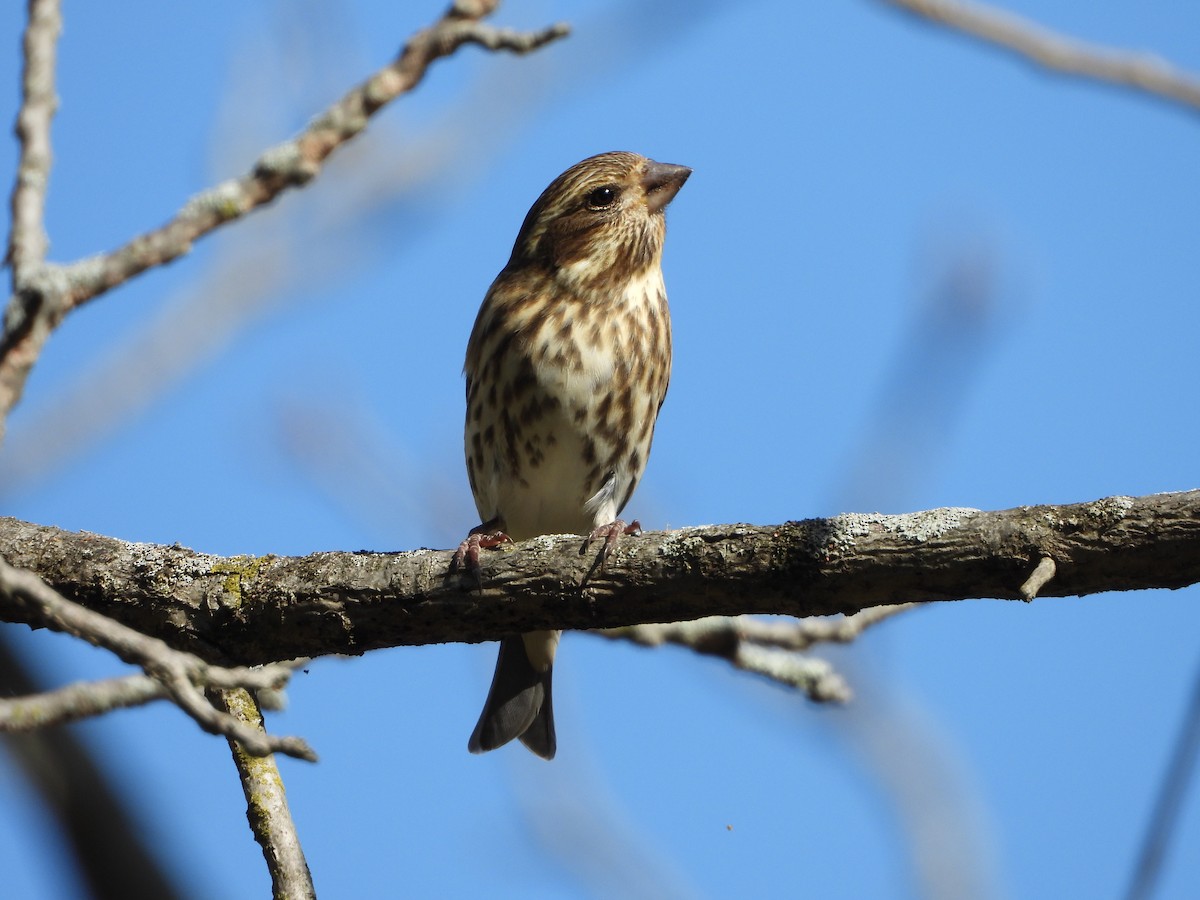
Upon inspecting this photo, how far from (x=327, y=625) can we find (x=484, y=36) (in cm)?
152

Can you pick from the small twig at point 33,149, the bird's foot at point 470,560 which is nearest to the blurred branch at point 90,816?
the small twig at point 33,149

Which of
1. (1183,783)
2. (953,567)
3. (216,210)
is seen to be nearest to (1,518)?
(216,210)

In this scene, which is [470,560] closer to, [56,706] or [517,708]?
[56,706]

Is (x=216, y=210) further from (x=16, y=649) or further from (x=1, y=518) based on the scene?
(x=1, y=518)

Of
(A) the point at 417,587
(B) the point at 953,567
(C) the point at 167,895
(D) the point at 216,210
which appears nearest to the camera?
(C) the point at 167,895

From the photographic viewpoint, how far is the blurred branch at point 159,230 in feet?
8.46

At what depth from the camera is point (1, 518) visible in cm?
392

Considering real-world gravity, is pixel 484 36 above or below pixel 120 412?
below

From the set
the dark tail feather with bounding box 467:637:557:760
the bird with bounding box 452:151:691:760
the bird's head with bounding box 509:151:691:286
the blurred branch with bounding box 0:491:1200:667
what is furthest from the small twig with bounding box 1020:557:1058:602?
the bird's head with bounding box 509:151:691:286

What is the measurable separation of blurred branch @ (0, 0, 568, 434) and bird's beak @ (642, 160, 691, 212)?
9.06ft

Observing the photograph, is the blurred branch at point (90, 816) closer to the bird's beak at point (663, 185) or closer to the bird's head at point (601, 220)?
the bird's head at point (601, 220)

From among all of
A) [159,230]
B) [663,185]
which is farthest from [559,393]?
[159,230]

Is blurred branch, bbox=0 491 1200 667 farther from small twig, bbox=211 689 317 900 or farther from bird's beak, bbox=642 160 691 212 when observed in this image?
bird's beak, bbox=642 160 691 212

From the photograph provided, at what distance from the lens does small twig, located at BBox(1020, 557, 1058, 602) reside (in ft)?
9.41
